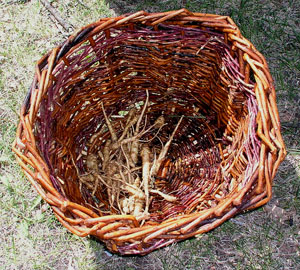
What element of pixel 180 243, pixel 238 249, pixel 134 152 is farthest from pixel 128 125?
pixel 238 249

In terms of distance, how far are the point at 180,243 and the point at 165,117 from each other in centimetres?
55

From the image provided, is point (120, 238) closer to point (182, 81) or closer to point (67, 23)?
point (182, 81)

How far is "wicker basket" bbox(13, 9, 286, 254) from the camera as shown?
0.99 metres

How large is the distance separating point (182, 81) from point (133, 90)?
0.22 m

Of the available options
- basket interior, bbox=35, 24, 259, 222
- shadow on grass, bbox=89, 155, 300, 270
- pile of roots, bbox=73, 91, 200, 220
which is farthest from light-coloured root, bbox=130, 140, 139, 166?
shadow on grass, bbox=89, 155, 300, 270

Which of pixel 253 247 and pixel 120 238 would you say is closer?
pixel 120 238

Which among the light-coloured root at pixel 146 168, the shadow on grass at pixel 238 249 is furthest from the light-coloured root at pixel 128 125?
the shadow on grass at pixel 238 249

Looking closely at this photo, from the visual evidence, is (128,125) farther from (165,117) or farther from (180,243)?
(180,243)

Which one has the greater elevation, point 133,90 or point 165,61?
point 165,61

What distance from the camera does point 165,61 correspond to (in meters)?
1.46

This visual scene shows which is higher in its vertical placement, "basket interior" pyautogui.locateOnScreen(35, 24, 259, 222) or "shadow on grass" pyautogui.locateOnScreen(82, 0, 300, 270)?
"basket interior" pyautogui.locateOnScreen(35, 24, 259, 222)

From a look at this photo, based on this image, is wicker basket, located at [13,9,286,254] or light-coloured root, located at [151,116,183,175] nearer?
wicker basket, located at [13,9,286,254]

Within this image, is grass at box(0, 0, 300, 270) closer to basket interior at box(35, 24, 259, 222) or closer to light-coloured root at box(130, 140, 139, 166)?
basket interior at box(35, 24, 259, 222)

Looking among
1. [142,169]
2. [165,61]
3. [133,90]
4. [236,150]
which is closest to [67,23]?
[133,90]
